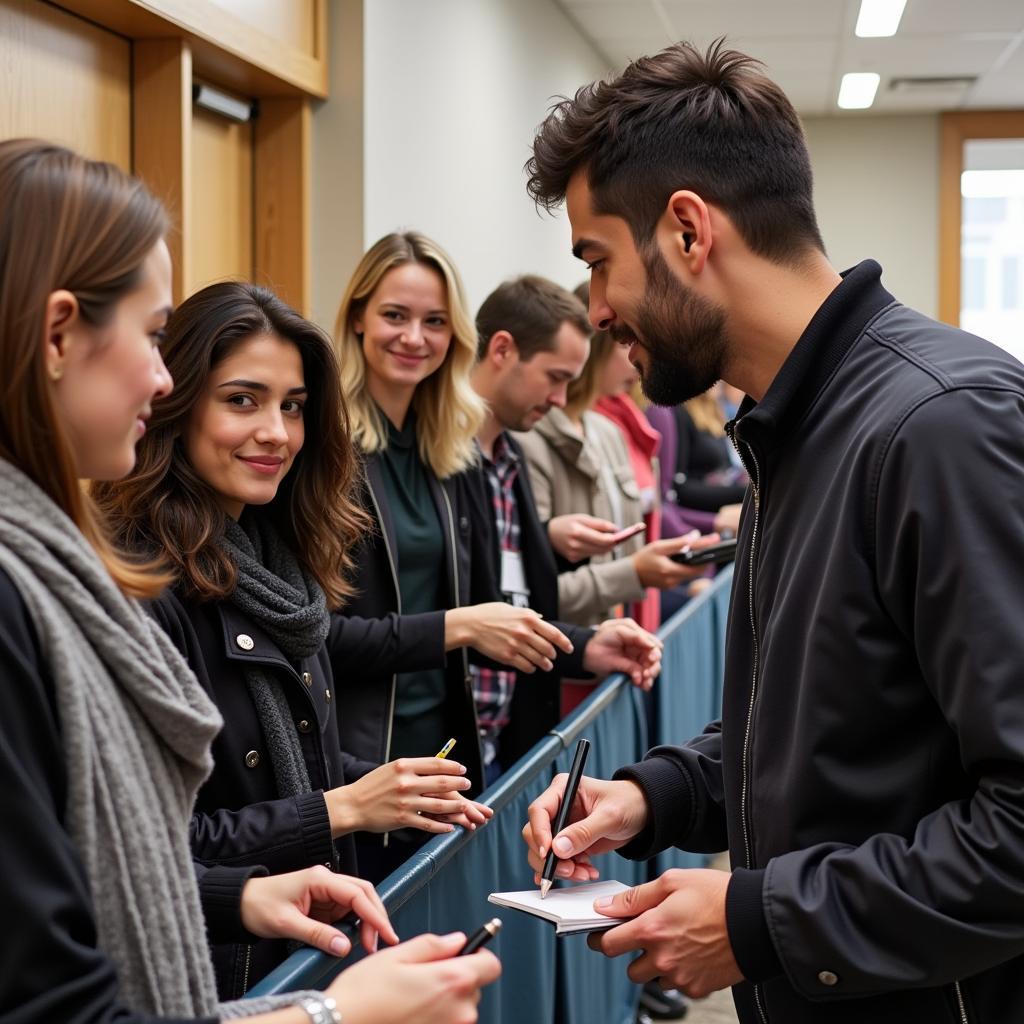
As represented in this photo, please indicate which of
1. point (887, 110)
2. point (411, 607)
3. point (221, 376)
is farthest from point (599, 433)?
point (887, 110)

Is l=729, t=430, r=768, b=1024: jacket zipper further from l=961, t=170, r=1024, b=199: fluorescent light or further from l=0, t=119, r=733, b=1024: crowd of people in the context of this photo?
l=961, t=170, r=1024, b=199: fluorescent light

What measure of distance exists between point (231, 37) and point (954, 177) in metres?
8.15

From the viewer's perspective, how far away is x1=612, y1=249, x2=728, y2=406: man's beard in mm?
1446

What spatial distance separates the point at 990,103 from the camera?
385 inches

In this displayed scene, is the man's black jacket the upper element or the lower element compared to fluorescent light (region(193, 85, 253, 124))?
lower

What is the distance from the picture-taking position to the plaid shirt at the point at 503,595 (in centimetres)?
296

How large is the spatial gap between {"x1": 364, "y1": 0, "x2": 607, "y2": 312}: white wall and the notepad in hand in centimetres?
287

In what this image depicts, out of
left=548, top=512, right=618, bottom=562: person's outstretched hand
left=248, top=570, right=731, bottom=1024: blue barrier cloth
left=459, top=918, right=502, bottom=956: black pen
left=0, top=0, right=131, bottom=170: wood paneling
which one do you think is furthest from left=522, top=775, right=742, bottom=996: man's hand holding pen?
left=0, top=0, right=131, bottom=170: wood paneling

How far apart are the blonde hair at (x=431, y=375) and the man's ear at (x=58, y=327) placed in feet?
5.64

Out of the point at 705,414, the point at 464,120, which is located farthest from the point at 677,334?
the point at 705,414

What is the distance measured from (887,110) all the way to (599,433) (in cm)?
725

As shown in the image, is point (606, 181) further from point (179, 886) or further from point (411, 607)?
point (411, 607)

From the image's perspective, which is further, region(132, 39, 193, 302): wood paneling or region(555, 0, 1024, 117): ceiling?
region(555, 0, 1024, 117): ceiling

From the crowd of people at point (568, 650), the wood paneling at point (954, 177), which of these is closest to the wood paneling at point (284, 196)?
the crowd of people at point (568, 650)
